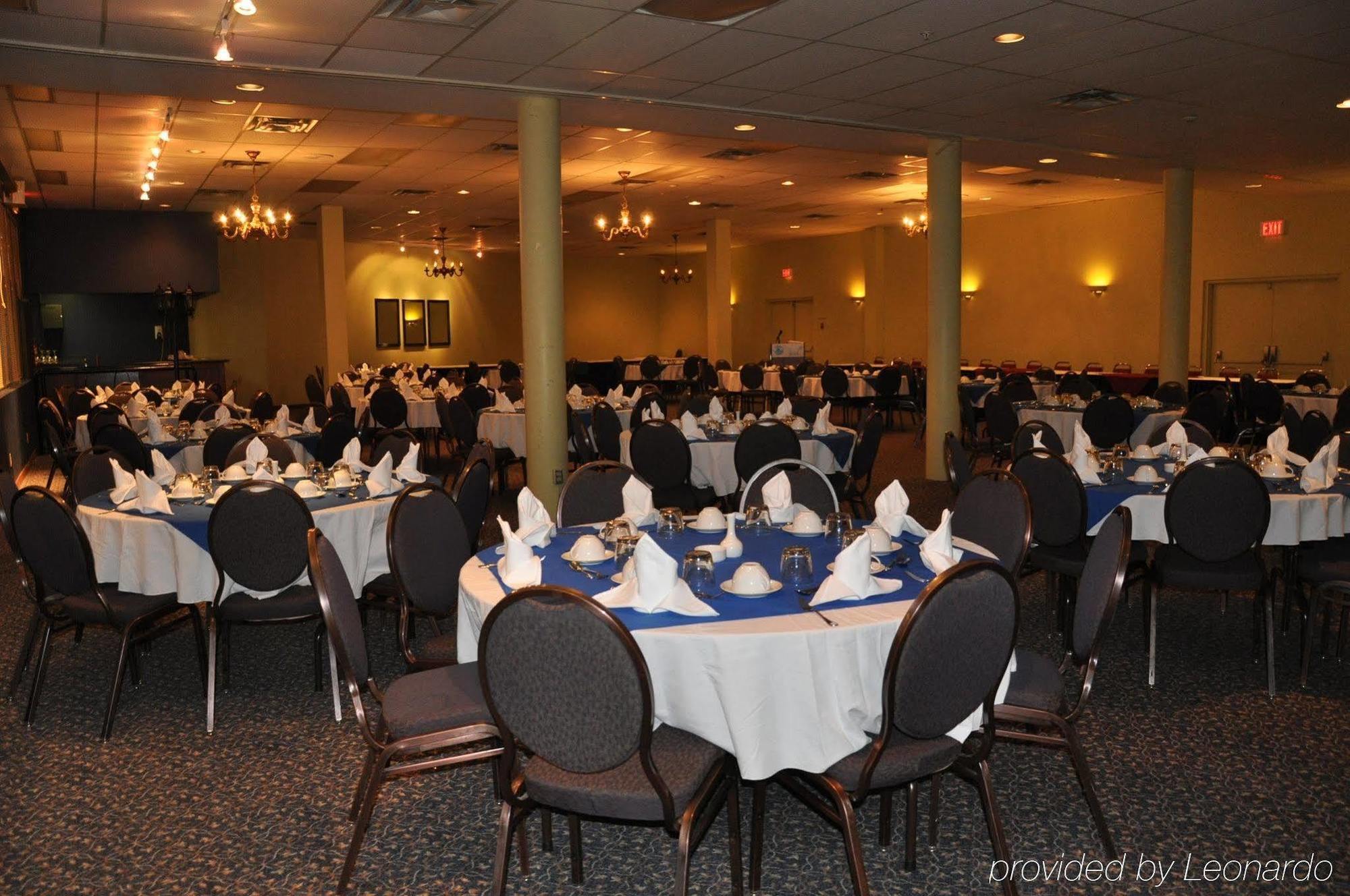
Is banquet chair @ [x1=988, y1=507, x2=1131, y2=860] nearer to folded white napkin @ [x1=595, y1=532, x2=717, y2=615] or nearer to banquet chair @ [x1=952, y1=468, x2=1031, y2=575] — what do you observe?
banquet chair @ [x1=952, y1=468, x2=1031, y2=575]

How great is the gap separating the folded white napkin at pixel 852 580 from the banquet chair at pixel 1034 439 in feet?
10.3

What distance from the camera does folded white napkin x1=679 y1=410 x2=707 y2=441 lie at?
8.14m

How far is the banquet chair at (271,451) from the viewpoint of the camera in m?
6.48

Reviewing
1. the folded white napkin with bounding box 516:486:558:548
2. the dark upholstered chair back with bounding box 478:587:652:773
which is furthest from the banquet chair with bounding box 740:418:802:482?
the dark upholstered chair back with bounding box 478:587:652:773

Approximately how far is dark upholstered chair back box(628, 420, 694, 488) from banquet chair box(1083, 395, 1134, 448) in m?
4.13

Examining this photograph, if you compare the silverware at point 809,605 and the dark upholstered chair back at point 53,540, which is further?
the dark upholstered chair back at point 53,540

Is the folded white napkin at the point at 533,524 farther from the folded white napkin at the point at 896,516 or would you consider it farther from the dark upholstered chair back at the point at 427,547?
the folded white napkin at the point at 896,516

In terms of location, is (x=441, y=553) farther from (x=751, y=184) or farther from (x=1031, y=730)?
(x=751, y=184)

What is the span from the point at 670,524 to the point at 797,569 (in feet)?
2.52

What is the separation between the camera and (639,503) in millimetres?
4410

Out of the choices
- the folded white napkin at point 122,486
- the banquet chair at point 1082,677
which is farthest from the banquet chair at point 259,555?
the banquet chair at point 1082,677

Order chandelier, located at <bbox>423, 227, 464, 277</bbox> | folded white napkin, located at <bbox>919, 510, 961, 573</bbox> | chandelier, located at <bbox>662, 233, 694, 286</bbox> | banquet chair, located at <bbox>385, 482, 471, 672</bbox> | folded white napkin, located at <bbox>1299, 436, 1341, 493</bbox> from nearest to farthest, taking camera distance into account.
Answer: folded white napkin, located at <bbox>919, 510, 961, 573</bbox>
banquet chair, located at <bbox>385, 482, 471, 672</bbox>
folded white napkin, located at <bbox>1299, 436, 1341, 493</bbox>
chandelier, located at <bbox>423, 227, 464, 277</bbox>
chandelier, located at <bbox>662, 233, 694, 286</bbox>

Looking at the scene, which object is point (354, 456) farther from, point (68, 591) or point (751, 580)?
point (751, 580)

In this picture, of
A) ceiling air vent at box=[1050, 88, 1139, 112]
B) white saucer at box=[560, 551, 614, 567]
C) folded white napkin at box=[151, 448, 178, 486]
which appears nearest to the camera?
white saucer at box=[560, 551, 614, 567]
